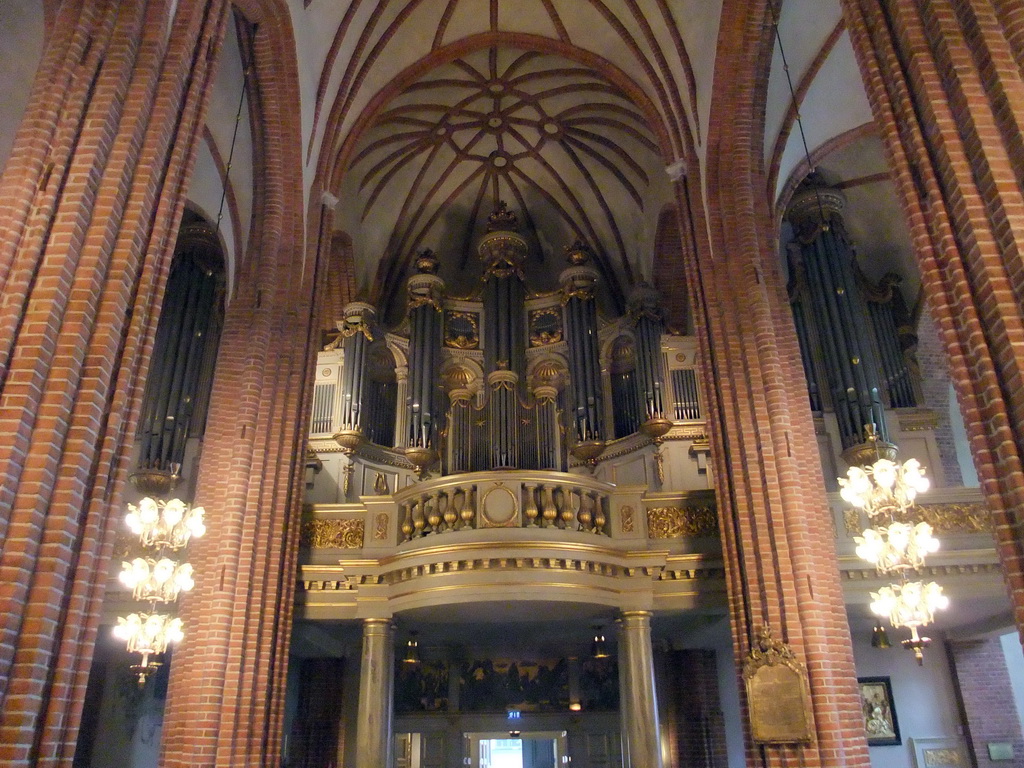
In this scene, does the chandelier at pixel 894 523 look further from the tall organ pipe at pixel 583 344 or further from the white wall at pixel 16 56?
the white wall at pixel 16 56

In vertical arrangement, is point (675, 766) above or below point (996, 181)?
below

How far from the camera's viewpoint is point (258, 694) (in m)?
9.11

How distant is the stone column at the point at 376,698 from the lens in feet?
32.0

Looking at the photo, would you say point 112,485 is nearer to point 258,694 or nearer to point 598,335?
point 258,694

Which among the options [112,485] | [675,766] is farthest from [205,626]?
[675,766]

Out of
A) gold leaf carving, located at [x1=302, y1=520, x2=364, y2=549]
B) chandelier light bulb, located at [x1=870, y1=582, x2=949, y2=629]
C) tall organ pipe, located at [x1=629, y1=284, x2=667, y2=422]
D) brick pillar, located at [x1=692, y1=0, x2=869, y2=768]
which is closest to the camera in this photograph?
brick pillar, located at [x1=692, y1=0, x2=869, y2=768]

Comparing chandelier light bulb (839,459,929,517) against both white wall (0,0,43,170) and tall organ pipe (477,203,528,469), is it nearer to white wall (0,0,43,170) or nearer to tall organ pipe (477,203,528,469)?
tall organ pipe (477,203,528,469)

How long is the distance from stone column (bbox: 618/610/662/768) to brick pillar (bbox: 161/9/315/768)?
4.26 m

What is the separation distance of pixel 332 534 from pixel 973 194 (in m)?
9.01

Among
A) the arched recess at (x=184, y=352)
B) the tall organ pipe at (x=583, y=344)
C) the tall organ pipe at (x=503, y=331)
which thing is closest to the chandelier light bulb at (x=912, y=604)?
the tall organ pipe at (x=583, y=344)

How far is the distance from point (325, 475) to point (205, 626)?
511 cm

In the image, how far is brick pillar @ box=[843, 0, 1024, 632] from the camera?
15.2ft

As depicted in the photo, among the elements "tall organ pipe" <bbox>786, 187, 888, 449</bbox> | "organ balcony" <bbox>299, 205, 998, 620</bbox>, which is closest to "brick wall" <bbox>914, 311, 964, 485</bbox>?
"organ balcony" <bbox>299, 205, 998, 620</bbox>

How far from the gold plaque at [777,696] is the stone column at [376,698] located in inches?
178
